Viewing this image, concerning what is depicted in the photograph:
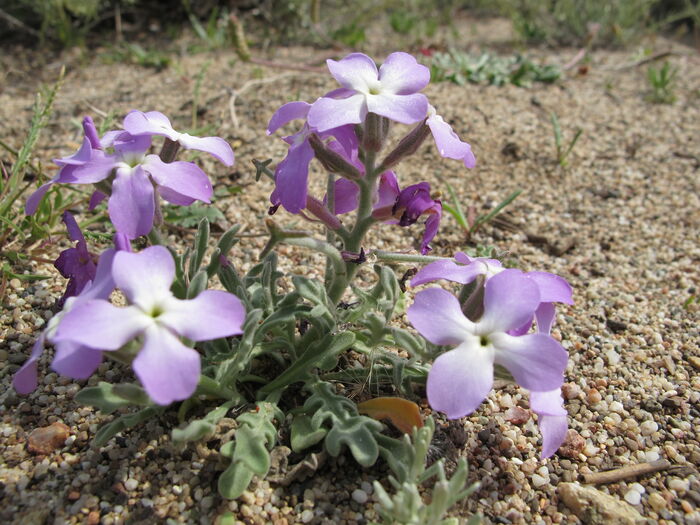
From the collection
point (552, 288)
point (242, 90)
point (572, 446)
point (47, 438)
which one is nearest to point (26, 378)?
point (47, 438)

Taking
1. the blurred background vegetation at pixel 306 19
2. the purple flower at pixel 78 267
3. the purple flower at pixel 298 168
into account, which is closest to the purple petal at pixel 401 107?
the purple flower at pixel 298 168

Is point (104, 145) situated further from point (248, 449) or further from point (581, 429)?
point (581, 429)

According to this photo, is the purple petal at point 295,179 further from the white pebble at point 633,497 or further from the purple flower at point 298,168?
the white pebble at point 633,497

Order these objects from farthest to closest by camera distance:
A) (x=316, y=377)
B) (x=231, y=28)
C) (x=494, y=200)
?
1. (x=231, y=28)
2. (x=494, y=200)
3. (x=316, y=377)

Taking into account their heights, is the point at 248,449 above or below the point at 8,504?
above

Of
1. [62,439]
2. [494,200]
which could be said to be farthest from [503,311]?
[494,200]

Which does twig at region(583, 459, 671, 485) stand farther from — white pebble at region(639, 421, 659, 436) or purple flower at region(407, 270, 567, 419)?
purple flower at region(407, 270, 567, 419)
